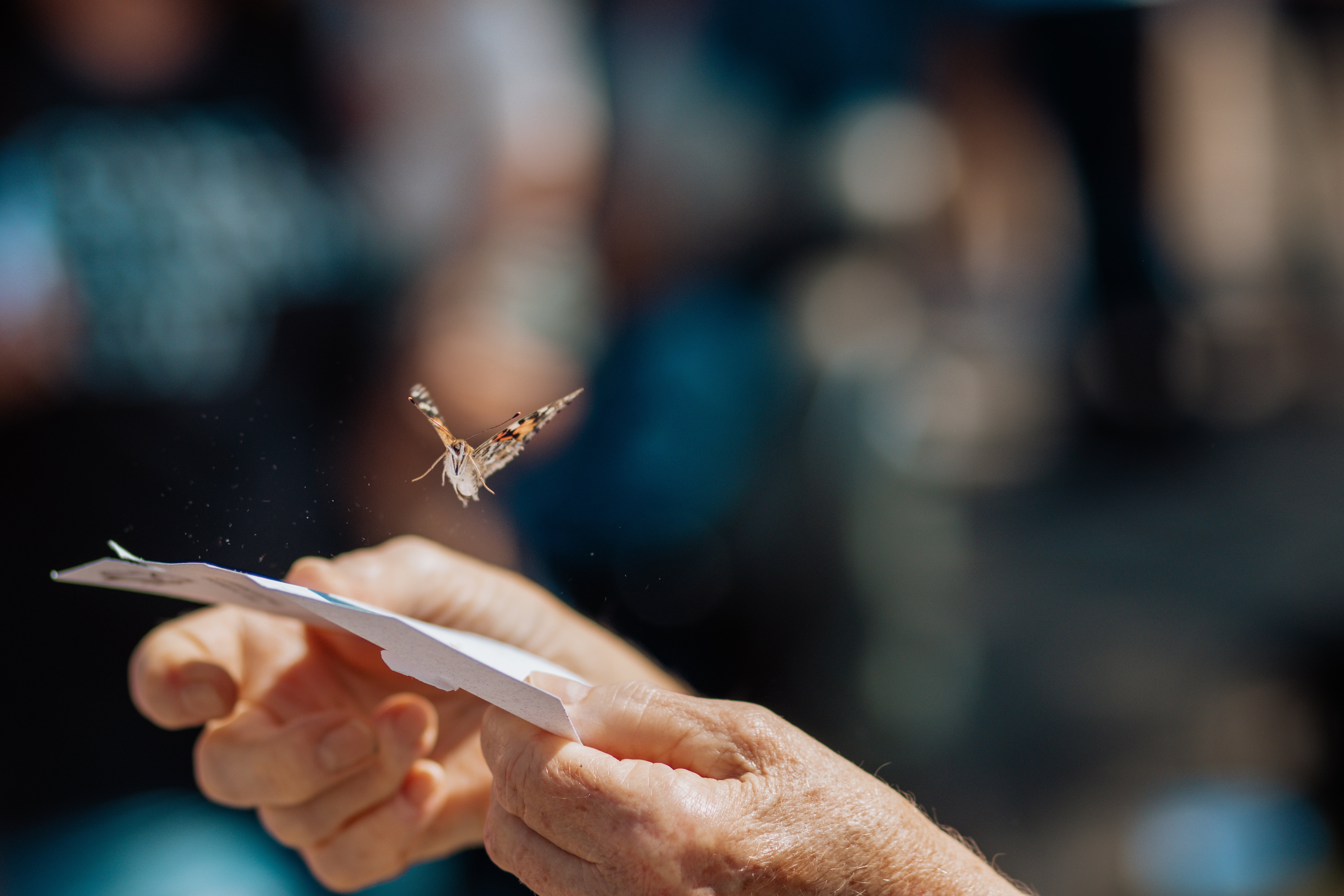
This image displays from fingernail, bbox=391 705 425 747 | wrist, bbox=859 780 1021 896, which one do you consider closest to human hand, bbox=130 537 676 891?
fingernail, bbox=391 705 425 747

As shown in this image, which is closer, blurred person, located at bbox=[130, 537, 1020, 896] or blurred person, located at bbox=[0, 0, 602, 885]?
blurred person, located at bbox=[130, 537, 1020, 896]

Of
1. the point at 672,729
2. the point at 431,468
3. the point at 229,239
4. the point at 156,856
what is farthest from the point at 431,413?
the point at 156,856

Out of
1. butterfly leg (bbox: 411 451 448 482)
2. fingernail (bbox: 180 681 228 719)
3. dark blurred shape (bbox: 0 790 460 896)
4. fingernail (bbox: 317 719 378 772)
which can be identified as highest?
butterfly leg (bbox: 411 451 448 482)

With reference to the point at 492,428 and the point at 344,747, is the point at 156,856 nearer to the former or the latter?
the point at 344,747

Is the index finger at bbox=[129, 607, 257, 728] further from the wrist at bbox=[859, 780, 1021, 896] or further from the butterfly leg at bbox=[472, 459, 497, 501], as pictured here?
the wrist at bbox=[859, 780, 1021, 896]

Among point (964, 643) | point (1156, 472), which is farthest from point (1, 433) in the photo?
point (1156, 472)

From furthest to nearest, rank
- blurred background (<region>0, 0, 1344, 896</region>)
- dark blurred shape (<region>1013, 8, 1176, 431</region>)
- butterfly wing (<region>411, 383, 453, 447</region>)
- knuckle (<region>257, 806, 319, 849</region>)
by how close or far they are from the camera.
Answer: dark blurred shape (<region>1013, 8, 1176, 431</region>), blurred background (<region>0, 0, 1344, 896</region>), knuckle (<region>257, 806, 319, 849</region>), butterfly wing (<region>411, 383, 453, 447</region>)

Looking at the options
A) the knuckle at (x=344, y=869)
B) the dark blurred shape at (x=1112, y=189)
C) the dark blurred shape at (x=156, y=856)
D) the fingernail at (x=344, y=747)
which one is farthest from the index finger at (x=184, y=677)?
the dark blurred shape at (x=1112, y=189)

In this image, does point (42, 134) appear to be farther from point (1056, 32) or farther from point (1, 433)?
point (1056, 32)
